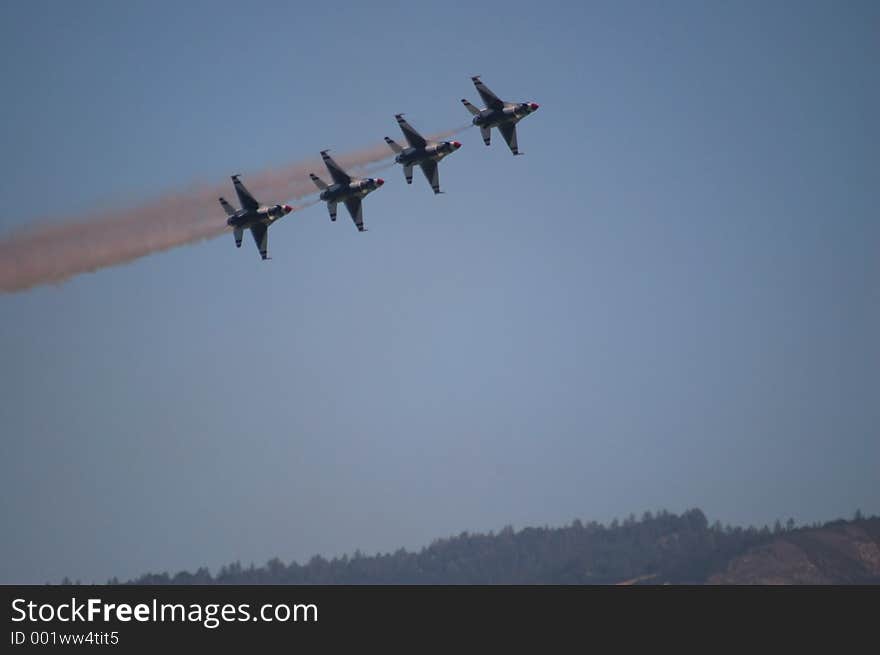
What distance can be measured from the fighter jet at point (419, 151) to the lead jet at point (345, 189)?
2057 mm

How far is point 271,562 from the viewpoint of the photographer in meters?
191

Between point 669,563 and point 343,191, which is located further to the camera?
point 669,563

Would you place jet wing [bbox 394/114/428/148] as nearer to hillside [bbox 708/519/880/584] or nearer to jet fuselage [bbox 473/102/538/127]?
jet fuselage [bbox 473/102/538/127]

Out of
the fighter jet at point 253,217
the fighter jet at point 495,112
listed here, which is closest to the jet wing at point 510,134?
the fighter jet at point 495,112

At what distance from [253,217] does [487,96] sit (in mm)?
17322

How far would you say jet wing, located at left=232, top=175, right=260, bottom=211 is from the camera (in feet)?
287

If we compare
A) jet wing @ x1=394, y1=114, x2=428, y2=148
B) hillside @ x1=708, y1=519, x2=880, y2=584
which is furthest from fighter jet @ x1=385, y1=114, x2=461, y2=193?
hillside @ x1=708, y1=519, x2=880, y2=584

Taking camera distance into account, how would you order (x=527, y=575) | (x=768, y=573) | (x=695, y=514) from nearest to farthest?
(x=768, y=573) → (x=527, y=575) → (x=695, y=514)

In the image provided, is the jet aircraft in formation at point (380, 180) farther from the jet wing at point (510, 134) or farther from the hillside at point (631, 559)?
the hillside at point (631, 559)

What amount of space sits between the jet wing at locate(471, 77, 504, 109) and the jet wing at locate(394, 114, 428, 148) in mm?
4828
